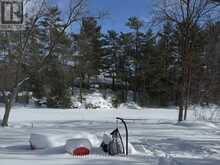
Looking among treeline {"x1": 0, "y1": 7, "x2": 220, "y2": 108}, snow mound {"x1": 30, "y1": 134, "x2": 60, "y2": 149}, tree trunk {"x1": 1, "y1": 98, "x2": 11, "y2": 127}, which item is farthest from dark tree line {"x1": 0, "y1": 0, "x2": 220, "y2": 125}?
snow mound {"x1": 30, "y1": 134, "x2": 60, "y2": 149}

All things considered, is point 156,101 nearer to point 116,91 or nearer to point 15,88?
point 116,91

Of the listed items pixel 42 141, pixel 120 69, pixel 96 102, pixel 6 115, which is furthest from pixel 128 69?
pixel 42 141

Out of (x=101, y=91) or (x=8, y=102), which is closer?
(x=8, y=102)

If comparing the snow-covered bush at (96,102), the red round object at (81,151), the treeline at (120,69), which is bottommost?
the snow-covered bush at (96,102)

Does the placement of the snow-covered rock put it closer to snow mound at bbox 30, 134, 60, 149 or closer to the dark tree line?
snow mound at bbox 30, 134, 60, 149

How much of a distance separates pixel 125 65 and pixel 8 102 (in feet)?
143

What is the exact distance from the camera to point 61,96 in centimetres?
5700

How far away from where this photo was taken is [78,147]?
34.7 ft

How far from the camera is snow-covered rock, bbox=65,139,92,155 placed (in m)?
10.5

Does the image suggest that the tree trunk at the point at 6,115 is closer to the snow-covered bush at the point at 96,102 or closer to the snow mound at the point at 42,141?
the snow mound at the point at 42,141

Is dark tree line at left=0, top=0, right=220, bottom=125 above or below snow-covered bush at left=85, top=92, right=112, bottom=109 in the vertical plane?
above

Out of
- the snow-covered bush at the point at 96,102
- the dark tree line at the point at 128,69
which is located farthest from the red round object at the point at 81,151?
the snow-covered bush at the point at 96,102

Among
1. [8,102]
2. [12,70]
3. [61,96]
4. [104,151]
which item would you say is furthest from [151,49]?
[104,151]

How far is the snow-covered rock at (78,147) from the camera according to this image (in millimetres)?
10547
